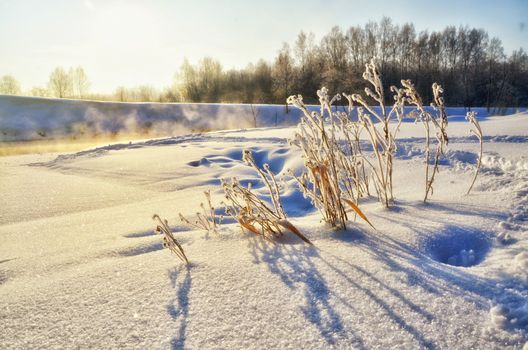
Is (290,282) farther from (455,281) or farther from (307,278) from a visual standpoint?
(455,281)

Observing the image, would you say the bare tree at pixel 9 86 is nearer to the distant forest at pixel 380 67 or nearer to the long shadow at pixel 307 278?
the distant forest at pixel 380 67

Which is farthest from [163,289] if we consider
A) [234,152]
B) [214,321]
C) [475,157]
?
[234,152]

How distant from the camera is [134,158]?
4578mm

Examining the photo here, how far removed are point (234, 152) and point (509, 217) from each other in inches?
143

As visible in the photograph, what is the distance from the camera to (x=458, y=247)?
3.86 feet

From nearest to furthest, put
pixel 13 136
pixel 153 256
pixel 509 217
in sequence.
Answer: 1. pixel 153 256
2. pixel 509 217
3. pixel 13 136

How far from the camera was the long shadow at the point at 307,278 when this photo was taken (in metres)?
0.75

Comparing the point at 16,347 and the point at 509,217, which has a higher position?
the point at 509,217

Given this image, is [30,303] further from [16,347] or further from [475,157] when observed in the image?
[475,157]

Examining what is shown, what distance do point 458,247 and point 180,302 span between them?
3.20ft

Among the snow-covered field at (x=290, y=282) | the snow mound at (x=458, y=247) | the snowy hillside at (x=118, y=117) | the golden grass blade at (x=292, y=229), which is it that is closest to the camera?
the snow-covered field at (x=290, y=282)

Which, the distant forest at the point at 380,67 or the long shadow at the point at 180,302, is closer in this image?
the long shadow at the point at 180,302

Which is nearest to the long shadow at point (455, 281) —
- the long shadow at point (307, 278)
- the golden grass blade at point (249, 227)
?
the long shadow at point (307, 278)

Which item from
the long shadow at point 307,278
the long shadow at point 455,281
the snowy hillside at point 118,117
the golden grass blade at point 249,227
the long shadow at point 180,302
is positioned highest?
the snowy hillside at point 118,117
